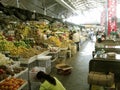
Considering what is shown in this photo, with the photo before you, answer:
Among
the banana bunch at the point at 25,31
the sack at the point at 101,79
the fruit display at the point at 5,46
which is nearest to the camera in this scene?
the sack at the point at 101,79

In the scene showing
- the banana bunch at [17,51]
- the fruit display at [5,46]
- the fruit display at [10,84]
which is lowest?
the fruit display at [10,84]

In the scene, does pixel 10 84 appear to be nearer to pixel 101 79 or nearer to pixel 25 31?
pixel 101 79

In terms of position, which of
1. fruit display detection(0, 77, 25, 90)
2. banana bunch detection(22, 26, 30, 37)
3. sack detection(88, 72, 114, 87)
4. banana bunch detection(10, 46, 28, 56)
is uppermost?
banana bunch detection(22, 26, 30, 37)

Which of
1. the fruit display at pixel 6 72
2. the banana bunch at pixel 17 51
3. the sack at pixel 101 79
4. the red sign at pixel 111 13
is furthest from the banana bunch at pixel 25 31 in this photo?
the red sign at pixel 111 13

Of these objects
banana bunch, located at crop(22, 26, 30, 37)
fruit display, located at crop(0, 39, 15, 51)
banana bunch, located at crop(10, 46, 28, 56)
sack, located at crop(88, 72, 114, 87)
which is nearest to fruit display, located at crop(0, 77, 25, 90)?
sack, located at crop(88, 72, 114, 87)

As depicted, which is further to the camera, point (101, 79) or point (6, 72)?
point (101, 79)

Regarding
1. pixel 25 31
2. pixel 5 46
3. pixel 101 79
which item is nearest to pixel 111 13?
pixel 25 31

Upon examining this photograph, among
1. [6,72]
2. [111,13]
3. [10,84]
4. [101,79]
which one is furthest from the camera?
[111,13]

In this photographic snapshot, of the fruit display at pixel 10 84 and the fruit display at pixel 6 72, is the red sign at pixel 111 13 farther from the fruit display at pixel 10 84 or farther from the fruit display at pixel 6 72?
the fruit display at pixel 10 84

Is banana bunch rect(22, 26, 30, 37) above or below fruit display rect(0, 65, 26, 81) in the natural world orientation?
above

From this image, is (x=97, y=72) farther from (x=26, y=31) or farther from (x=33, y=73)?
(x=26, y=31)

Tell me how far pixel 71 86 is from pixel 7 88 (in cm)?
311

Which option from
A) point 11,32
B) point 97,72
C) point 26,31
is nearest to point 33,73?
point 97,72

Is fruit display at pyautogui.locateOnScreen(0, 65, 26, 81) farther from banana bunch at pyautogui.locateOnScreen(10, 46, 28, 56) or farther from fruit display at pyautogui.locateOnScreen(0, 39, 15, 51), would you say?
fruit display at pyautogui.locateOnScreen(0, 39, 15, 51)
